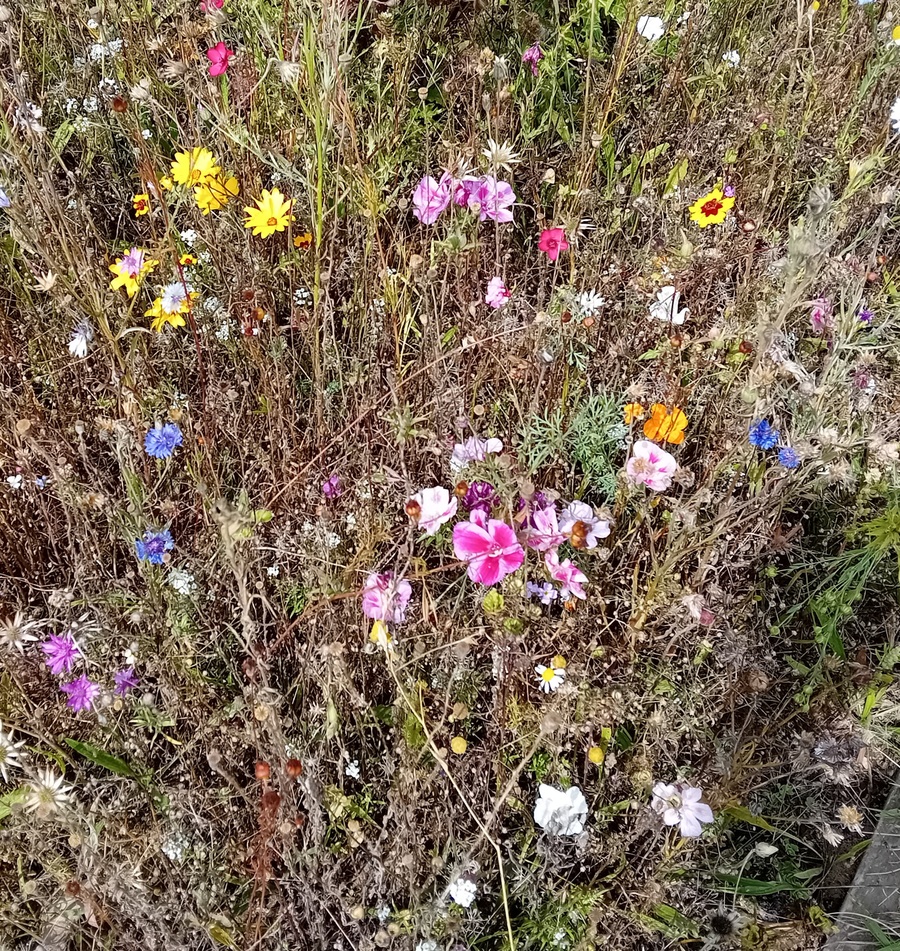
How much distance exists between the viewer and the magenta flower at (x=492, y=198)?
57.9 inches

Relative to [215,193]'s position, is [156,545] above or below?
below

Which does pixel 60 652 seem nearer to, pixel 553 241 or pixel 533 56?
pixel 553 241

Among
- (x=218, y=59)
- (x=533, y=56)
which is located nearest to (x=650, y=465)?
(x=533, y=56)

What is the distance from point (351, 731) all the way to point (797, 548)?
88cm

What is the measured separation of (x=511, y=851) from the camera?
116cm

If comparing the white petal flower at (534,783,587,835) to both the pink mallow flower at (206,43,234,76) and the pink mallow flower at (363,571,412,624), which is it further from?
the pink mallow flower at (206,43,234,76)

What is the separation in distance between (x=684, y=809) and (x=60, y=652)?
104cm

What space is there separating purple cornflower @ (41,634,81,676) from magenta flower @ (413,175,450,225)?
104 centimetres

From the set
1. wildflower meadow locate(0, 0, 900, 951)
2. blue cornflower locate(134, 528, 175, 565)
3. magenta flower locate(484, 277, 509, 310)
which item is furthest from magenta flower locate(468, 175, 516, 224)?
blue cornflower locate(134, 528, 175, 565)

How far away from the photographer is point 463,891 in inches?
42.3

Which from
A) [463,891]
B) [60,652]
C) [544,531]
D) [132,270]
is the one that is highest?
[132,270]

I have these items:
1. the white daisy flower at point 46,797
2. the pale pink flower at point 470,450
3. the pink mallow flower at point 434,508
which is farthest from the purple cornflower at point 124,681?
the pale pink flower at point 470,450

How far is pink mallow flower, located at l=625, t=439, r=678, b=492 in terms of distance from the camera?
1.30 metres

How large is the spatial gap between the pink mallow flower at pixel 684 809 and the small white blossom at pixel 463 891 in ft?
0.99
